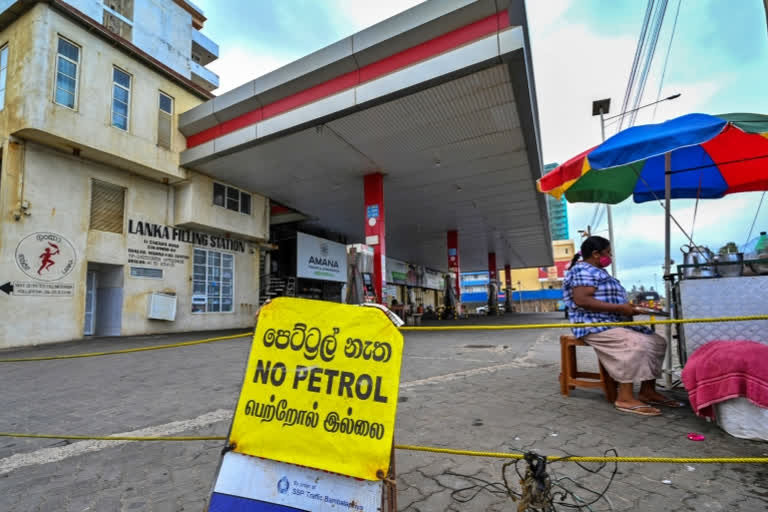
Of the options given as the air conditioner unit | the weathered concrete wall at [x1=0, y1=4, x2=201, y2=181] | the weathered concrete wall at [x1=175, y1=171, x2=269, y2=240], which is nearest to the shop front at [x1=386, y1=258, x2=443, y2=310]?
the weathered concrete wall at [x1=175, y1=171, x2=269, y2=240]

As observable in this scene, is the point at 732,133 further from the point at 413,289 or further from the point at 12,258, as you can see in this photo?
the point at 413,289

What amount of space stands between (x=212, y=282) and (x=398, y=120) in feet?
29.1

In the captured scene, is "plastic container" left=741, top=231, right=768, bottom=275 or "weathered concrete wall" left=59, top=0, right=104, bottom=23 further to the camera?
"weathered concrete wall" left=59, top=0, right=104, bottom=23

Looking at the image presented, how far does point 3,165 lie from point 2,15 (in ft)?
13.4

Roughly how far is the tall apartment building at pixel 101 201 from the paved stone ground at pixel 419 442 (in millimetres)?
5955

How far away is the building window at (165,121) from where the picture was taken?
40.0 ft

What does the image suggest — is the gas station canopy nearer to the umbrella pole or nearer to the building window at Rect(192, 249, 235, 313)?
the building window at Rect(192, 249, 235, 313)

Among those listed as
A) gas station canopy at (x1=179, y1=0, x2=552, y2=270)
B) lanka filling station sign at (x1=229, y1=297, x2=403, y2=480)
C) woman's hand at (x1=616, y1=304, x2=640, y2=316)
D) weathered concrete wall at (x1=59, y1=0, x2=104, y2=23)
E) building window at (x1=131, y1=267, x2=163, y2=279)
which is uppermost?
weathered concrete wall at (x1=59, y1=0, x2=104, y2=23)

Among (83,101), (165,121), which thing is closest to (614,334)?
(83,101)

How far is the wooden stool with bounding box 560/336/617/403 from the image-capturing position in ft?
11.5

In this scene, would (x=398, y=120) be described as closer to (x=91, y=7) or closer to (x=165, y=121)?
(x=165, y=121)

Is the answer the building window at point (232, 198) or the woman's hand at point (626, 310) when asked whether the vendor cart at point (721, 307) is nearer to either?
the woman's hand at point (626, 310)

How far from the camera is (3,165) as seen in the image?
30.4ft

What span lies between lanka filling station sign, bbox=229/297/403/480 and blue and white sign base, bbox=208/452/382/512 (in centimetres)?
3
